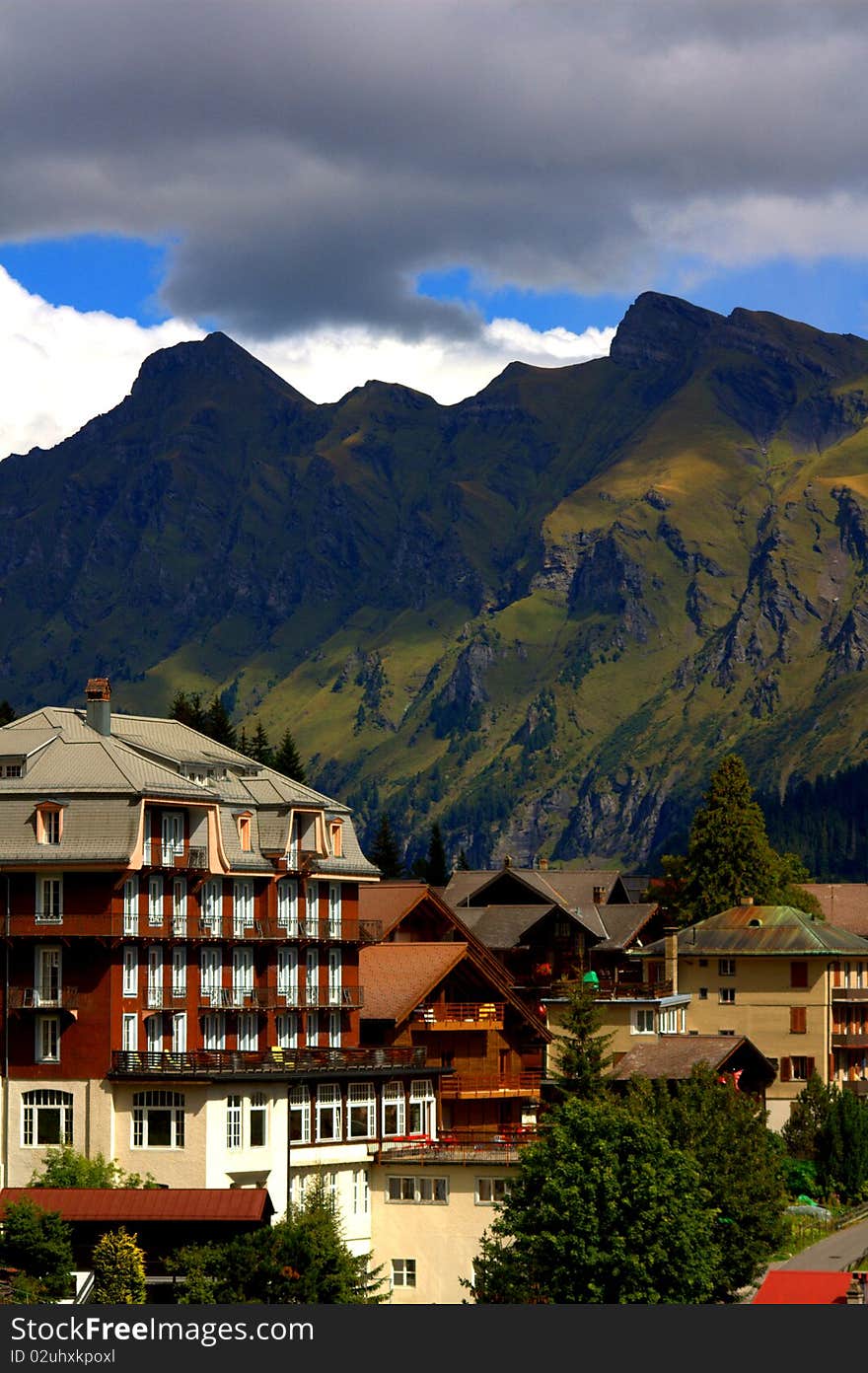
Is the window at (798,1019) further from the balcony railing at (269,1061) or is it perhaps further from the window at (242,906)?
the window at (242,906)

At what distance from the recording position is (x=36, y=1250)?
9612 centimetres

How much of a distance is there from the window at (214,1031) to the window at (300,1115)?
158 inches

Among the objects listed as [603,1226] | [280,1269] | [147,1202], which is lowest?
[280,1269]

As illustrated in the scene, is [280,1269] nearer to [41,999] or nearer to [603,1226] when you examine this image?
[603,1226]

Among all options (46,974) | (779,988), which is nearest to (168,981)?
(46,974)

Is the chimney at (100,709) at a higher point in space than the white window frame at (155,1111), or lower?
higher

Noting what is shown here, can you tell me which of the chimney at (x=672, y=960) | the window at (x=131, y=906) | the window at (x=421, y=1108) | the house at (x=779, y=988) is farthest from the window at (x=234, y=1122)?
the house at (x=779, y=988)

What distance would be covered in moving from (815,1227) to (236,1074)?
34122mm

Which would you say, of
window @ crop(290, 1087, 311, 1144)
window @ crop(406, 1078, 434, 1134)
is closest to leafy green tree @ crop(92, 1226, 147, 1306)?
window @ crop(290, 1087, 311, 1144)

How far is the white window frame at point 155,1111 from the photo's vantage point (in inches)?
4173

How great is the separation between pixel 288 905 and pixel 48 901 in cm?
1527

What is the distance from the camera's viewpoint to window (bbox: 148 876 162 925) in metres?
110

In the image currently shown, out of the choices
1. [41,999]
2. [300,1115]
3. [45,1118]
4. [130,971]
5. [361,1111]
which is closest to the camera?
[45,1118]

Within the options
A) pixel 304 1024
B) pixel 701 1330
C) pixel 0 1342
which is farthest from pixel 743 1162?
pixel 0 1342
